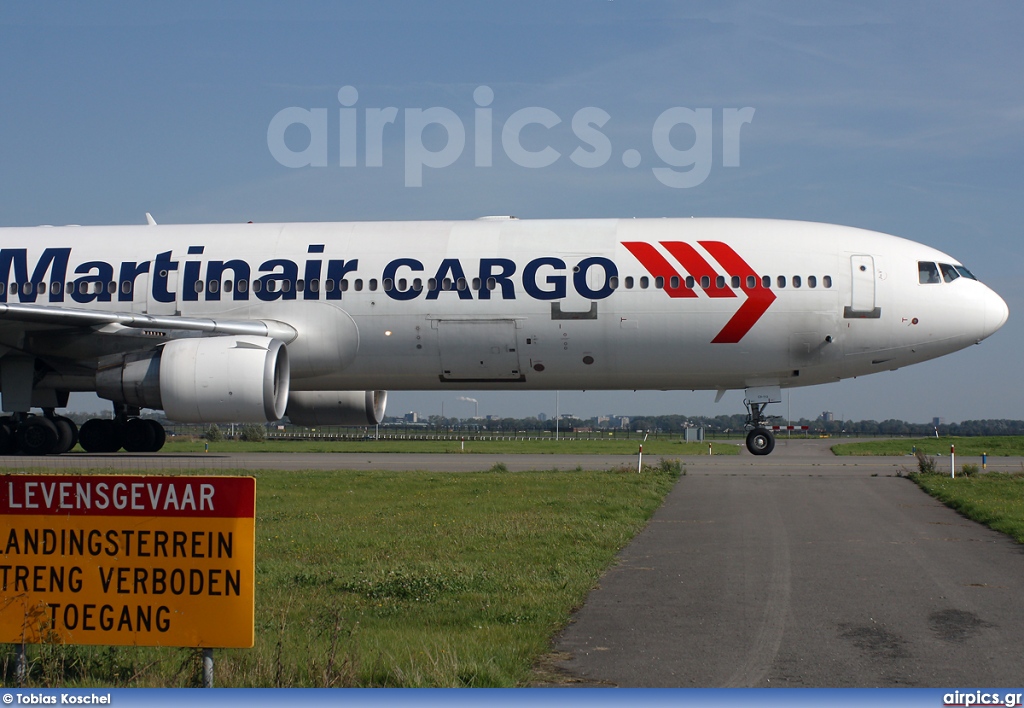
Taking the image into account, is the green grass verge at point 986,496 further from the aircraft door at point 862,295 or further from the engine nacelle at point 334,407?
the engine nacelle at point 334,407

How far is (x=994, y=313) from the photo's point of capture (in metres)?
21.5

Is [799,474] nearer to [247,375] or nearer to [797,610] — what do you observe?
[247,375]

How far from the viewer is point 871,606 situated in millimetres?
8336

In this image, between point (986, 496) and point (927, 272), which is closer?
point (986, 496)

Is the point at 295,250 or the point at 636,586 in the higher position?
the point at 295,250

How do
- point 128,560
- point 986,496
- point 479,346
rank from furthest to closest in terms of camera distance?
point 479,346, point 986,496, point 128,560

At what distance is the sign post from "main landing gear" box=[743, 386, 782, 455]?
59.0 ft

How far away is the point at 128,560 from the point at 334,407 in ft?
66.8

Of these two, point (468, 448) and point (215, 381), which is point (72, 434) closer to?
point (215, 381)

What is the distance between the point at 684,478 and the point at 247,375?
8992 mm

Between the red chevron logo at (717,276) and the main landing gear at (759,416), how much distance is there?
65.7 inches

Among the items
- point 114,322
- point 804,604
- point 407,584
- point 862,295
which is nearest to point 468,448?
point 114,322

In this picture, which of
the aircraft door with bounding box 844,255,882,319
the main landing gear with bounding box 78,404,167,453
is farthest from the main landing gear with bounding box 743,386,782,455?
the main landing gear with bounding box 78,404,167,453

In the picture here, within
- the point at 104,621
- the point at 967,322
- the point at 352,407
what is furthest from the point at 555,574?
the point at 352,407
